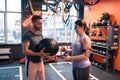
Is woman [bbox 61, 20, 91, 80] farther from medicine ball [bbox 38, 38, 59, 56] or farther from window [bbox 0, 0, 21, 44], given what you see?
window [bbox 0, 0, 21, 44]

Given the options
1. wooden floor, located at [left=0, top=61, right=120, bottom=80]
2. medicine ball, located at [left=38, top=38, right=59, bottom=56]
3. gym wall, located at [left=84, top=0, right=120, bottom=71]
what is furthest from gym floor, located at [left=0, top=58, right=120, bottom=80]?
medicine ball, located at [left=38, top=38, right=59, bottom=56]

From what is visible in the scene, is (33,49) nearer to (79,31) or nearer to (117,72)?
(79,31)

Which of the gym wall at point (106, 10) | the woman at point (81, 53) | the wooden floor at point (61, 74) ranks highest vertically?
the gym wall at point (106, 10)

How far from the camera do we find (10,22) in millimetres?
7070

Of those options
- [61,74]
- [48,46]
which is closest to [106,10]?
[61,74]

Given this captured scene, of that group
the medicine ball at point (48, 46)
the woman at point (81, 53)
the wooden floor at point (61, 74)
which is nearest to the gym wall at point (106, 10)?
the wooden floor at point (61, 74)

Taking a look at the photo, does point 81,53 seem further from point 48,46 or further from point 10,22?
point 10,22

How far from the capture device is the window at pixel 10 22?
22.3 ft

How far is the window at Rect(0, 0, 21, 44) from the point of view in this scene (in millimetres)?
6805

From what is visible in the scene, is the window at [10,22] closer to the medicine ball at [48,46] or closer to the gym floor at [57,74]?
the gym floor at [57,74]

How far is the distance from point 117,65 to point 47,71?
8.02 feet

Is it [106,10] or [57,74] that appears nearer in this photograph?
[57,74]

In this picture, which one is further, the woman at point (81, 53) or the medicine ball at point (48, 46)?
the medicine ball at point (48, 46)

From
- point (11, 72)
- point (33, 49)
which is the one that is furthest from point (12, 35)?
point (33, 49)
